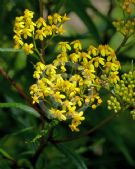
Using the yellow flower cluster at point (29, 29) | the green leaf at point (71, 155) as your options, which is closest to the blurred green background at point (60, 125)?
the green leaf at point (71, 155)

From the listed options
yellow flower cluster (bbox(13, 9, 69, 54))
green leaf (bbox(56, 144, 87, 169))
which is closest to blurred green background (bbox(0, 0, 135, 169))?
green leaf (bbox(56, 144, 87, 169))

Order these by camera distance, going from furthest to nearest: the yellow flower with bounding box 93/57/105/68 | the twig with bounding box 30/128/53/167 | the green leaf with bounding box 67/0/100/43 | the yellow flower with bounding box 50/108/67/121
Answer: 1. the green leaf with bounding box 67/0/100/43
2. the twig with bounding box 30/128/53/167
3. the yellow flower with bounding box 93/57/105/68
4. the yellow flower with bounding box 50/108/67/121

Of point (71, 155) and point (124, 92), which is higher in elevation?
point (124, 92)

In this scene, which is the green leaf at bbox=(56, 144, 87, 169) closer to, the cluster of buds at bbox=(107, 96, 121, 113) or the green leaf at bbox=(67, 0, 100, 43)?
the cluster of buds at bbox=(107, 96, 121, 113)

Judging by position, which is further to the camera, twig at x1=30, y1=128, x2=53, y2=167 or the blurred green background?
the blurred green background

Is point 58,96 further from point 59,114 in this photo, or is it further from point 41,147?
point 41,147

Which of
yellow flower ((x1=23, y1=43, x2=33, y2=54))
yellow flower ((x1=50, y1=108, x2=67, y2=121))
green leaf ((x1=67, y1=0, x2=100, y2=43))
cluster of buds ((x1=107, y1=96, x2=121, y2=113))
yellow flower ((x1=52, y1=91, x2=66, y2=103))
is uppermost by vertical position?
green leaf ((x1=67, y1=0, x2=100, y2=43))

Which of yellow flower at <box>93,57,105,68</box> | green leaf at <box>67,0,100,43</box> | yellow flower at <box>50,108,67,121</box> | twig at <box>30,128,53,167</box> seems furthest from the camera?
green leaf at <box>67,0,100,43</box>

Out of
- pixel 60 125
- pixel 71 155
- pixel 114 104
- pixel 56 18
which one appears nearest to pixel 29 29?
pixel 56 18

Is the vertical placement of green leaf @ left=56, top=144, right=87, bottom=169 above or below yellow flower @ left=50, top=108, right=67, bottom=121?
below

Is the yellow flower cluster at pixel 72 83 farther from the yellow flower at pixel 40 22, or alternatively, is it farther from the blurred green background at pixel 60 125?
the blurred green background at pixel 60 125
